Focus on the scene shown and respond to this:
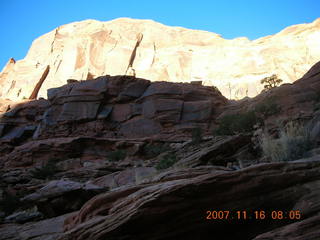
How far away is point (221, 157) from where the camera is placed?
8539 mm

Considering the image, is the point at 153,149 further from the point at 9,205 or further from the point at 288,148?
the point at 288,148

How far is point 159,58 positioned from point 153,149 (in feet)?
135

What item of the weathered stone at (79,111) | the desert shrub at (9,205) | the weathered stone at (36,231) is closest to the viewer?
the weathered stone at (36,231)

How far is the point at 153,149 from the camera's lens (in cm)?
2042

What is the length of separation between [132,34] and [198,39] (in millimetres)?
13268

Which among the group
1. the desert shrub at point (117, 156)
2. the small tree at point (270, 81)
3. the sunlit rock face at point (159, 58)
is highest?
the sunlit rock face at point (159, 58)

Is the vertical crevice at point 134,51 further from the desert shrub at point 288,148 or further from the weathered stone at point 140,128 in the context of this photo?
the desert shrub at point 288,148

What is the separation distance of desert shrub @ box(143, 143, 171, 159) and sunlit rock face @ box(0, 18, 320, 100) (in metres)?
31.3

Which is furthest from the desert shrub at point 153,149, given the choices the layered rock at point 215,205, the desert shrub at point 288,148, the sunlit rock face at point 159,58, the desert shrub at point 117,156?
the sunlit rock face at point 159,58

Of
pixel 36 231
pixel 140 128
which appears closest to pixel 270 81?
pixel 140 128

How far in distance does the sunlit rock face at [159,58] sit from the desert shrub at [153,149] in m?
31.3

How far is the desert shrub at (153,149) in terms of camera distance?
1984 cm
